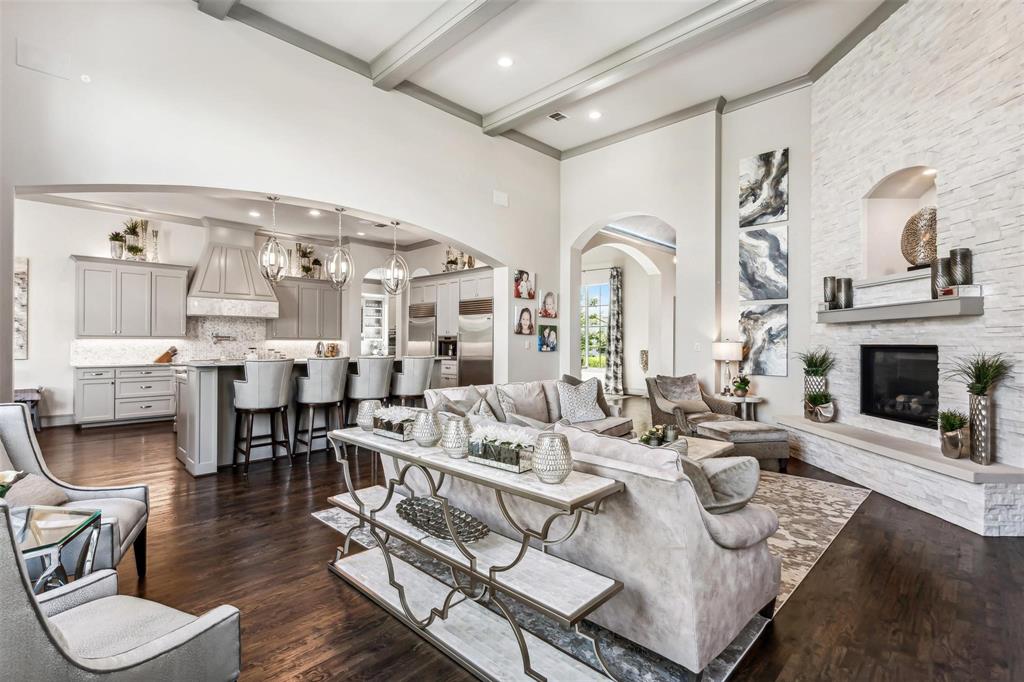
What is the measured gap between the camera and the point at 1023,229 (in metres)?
3.40

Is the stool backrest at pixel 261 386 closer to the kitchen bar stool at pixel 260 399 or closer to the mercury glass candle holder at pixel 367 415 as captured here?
the kitchen bar stool at pixel 260 399

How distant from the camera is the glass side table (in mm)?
1521

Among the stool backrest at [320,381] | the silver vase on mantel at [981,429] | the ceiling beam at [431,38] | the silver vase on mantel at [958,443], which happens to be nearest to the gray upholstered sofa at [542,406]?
the stool backrest at [320,381]

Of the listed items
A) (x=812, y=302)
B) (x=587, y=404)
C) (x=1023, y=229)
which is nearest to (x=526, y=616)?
(x=587, y=404)

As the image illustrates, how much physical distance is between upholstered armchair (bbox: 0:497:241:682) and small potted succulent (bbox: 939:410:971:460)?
470 cm

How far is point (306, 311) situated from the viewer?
9.41 meters

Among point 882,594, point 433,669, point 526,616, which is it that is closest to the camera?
point 433,669

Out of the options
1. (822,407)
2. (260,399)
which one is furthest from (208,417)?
(822,407)

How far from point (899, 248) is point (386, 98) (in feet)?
18.6

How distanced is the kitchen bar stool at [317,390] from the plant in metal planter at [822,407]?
202 inches

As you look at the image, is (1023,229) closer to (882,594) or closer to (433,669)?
(882,594)

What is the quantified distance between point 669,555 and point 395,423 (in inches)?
56.8

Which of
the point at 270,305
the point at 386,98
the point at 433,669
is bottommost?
the point at 433,669

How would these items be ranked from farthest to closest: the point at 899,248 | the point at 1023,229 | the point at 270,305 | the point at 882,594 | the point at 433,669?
the point at 270,305 → the point at 899,248 → the point at 1023,229 → the point at 882,594 → the point at 433,669
